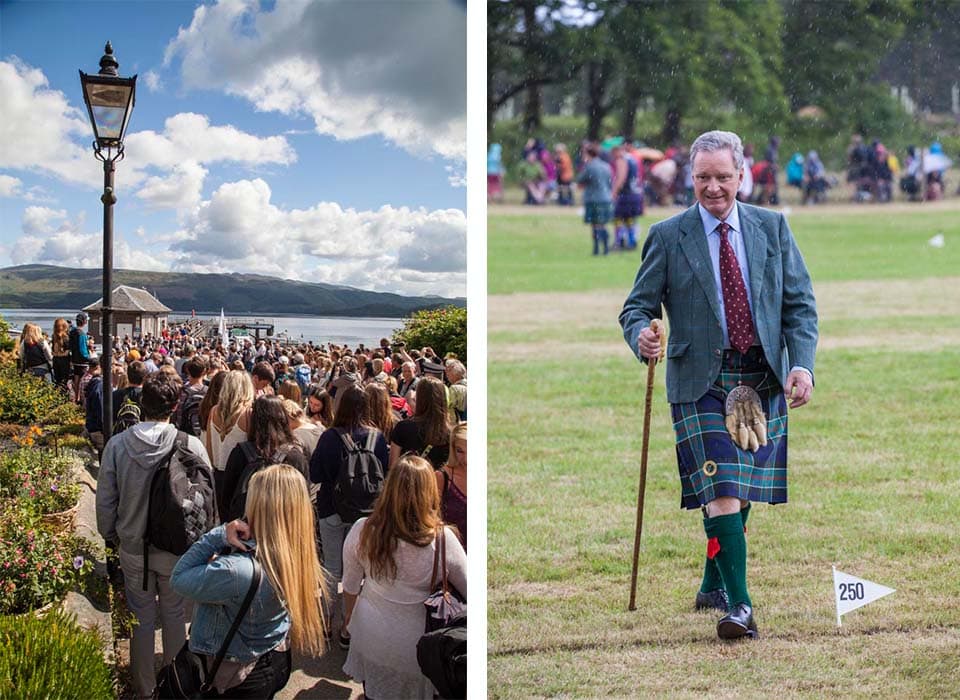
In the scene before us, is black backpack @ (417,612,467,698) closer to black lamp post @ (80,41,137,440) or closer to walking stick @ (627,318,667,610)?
walking stick @ (627,318,667,610)

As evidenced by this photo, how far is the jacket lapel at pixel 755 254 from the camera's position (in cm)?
387

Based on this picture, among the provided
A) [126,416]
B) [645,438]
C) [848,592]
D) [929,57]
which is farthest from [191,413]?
[929,57]

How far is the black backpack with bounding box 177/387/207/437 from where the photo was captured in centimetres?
379

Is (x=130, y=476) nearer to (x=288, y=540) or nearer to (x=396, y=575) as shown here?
(x=288, y=540)

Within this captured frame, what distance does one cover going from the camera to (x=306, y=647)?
339cm

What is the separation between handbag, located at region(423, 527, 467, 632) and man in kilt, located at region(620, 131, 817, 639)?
90cm

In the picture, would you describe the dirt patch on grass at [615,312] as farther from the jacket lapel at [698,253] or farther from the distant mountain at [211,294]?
the distant mountain at [211,294]

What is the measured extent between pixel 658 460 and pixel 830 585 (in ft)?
7.08

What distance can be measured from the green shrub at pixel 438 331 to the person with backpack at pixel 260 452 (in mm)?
453

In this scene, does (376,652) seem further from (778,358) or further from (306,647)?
(778,358)

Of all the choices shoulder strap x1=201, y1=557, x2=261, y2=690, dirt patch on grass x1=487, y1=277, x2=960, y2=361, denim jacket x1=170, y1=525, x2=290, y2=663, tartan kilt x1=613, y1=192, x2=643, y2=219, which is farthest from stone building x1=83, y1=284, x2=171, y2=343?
tartan kilt x1=613, y1=192, x2=643, y2=219

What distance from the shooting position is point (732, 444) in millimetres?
3854

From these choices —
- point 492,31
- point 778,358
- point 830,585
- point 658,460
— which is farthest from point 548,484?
point 492,31

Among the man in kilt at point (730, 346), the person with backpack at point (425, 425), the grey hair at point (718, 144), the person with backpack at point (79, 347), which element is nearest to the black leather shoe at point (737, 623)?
the man in kilt at point (730, 346)
